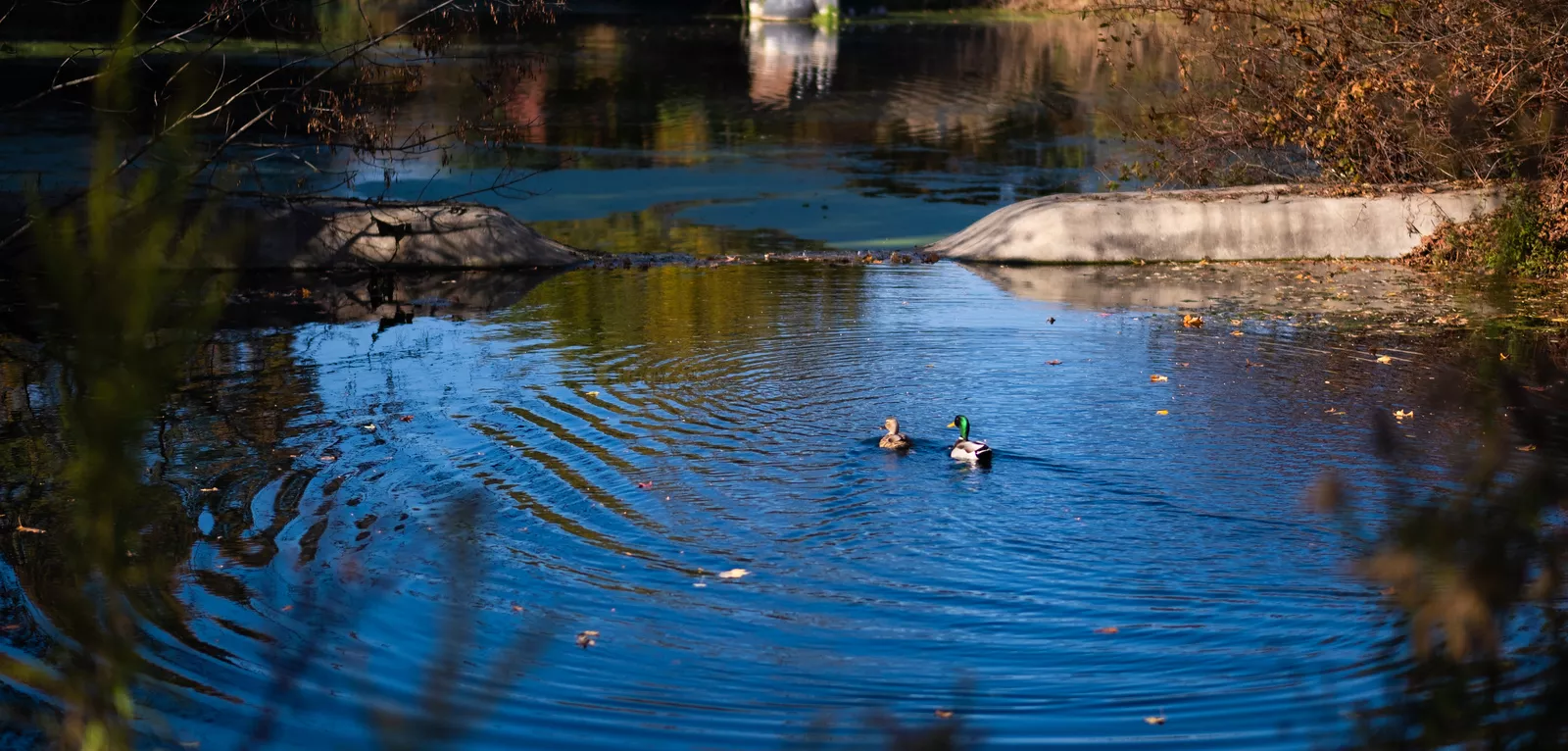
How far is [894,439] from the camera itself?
858 cm

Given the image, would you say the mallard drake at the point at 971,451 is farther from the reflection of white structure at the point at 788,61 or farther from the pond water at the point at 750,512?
the reflection of white structure at the point at 788,61

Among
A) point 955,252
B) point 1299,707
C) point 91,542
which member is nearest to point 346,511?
point 1299,707

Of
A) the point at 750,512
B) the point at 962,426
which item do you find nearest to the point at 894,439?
the point at 962,426

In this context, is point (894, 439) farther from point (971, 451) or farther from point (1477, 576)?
point (1477, 576)

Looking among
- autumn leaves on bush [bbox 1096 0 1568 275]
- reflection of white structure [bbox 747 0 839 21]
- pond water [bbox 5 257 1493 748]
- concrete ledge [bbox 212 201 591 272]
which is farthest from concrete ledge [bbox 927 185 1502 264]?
reflection of white structure [bbox 747 0 839 21]

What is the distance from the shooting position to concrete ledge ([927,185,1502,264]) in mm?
15750

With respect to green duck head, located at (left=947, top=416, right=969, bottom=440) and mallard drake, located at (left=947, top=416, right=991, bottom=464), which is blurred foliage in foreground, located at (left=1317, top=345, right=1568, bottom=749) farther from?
green duck head, located at (left=947, top=416, right=969, bottom=440)

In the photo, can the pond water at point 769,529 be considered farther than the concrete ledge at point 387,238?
No

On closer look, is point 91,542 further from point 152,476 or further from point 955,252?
point 955,252

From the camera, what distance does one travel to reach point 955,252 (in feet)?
52.3

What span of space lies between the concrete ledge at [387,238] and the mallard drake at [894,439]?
295 inches

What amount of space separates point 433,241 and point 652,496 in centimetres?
821

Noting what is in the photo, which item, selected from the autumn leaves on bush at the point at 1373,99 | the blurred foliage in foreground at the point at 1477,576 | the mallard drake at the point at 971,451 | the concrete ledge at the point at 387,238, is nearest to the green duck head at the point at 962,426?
the mallard drake at the point at 971,451

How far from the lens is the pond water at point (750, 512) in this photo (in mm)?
5582
